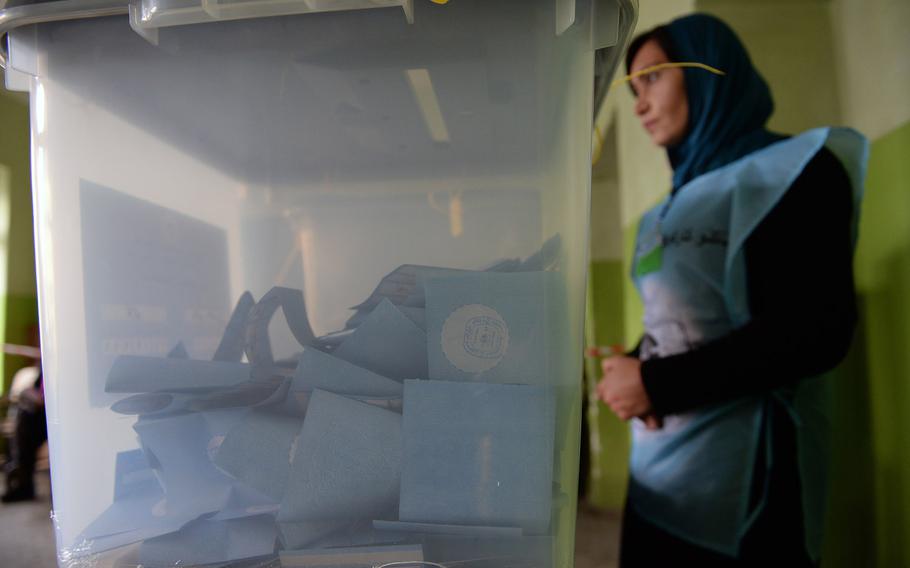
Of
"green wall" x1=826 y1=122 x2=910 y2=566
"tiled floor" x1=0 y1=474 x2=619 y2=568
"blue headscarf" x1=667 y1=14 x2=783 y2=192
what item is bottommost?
"tiled floor" x1=0 y1=474 x2=619 y2=568

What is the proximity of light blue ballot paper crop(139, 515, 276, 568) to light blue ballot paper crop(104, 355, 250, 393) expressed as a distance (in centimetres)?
7

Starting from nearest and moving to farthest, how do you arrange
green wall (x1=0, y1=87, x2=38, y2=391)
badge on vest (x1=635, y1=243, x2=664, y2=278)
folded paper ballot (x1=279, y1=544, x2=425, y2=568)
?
folded paper ballot (x1=279, y1=544, x2=425, y2=568), badge on vest (x1=635, y1=243, x2=664, y2=278), green wall (x1=0, y1=87, x2=38, y2=391)

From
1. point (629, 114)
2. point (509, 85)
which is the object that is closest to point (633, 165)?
point (629, 114)

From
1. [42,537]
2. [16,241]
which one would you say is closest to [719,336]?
[42,537]

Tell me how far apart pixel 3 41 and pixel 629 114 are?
200 centimetres

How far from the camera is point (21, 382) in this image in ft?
11.7

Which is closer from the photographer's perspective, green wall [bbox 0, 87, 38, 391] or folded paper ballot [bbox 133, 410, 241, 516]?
folded paper ballot [bbox 133, 410, 241, 516]

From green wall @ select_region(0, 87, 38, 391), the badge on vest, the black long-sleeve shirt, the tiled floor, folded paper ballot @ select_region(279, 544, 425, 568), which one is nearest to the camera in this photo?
folded paper ballot @ select_region(279, 544, 425, 568)

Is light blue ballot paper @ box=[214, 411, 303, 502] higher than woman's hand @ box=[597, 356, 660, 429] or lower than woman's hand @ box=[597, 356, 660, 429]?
higher

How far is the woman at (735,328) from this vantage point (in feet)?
2.16

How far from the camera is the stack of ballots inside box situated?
0.93 ft

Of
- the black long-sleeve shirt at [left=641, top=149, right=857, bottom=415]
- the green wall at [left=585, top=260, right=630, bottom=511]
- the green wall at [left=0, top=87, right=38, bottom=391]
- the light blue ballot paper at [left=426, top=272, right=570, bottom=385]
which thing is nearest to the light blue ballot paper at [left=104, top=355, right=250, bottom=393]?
the light blue ballot paper at [left=426, top=272, right=570, bottom=385]

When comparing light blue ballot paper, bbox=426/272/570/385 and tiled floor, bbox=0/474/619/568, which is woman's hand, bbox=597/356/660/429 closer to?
light blue ballot paper, bbox=426/272/570/385

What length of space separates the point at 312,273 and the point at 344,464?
10 centimetres
